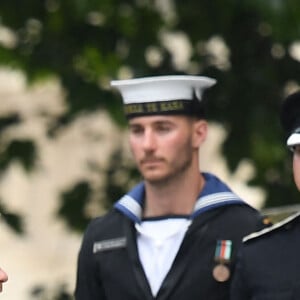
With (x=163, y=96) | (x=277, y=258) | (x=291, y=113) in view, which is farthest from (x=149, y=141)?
(x=277, y=258)

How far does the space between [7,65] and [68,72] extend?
29 cm

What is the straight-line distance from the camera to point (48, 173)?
11766mm

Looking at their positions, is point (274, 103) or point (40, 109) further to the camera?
point (40, 109)

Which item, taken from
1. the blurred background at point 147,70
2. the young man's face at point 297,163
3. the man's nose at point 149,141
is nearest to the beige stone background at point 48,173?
the blurred background at point 147,70

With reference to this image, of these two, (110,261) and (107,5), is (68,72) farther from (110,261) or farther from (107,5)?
(110,261)

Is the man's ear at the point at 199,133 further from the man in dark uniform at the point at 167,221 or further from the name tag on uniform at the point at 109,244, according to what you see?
the name tag on uniform at the point at 109,244

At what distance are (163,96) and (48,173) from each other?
516 cm

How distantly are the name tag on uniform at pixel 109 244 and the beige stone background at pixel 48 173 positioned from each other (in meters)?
2.16

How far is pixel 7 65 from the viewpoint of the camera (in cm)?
896

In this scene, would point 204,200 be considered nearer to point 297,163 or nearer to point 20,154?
point 297,163

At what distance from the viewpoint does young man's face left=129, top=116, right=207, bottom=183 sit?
21.5 feet

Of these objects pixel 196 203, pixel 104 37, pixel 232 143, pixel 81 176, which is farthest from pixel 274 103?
pixel 196 203

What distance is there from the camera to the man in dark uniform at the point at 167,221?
648cm

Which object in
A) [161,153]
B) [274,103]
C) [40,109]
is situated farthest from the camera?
[40,109]
